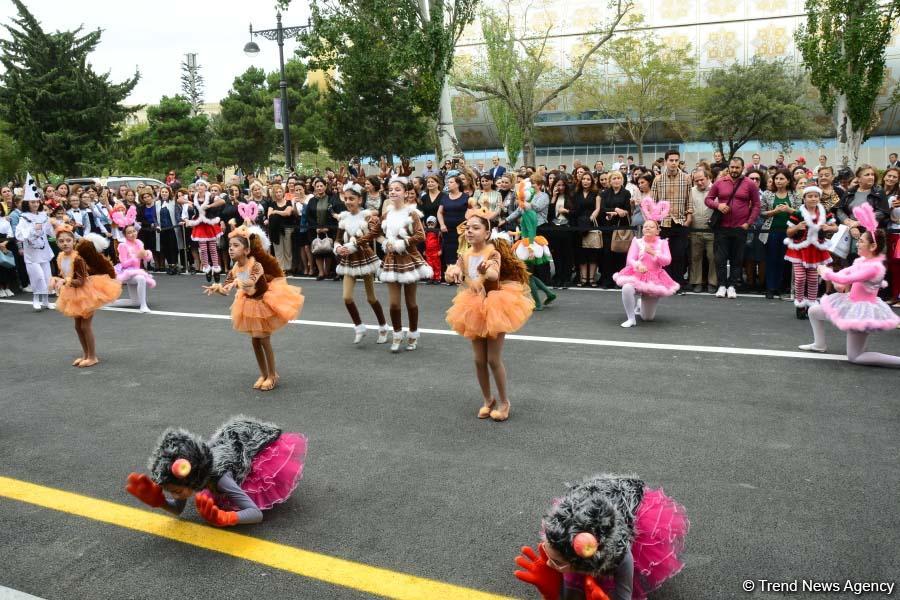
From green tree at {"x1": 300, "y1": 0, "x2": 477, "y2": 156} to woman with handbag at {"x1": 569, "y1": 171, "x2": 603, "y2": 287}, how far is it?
10598mm

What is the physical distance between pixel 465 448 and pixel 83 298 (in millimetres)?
5294

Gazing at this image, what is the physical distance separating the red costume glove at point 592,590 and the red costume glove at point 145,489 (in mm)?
2362

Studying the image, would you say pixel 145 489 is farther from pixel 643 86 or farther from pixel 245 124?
pixel 245 124

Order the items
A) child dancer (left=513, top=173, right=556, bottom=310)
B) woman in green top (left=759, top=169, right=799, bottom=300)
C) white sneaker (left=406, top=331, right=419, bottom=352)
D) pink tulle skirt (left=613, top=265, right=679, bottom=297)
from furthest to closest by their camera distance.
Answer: woman in green top (left=759, top=169, right=799, bottom=300), child dancer (left=513, top=173, right=556, bottom=310), pink tulle skirt (left=613, top=265, right=679, bottom=297), white sneaker (left=406, top=331, right=419, bottom=352)

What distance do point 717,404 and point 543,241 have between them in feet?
Answer: 17.5

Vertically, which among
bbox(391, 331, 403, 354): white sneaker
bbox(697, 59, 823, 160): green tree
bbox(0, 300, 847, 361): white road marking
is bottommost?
bbox(0, 300, 847, 361): white road marking

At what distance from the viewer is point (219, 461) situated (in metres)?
4.09

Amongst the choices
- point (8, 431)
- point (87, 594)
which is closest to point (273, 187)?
point (8, 431)

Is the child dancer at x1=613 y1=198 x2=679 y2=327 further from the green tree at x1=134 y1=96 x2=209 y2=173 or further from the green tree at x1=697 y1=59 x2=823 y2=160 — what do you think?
the green tree at x1=134 y1=96 x2=209 y2=173

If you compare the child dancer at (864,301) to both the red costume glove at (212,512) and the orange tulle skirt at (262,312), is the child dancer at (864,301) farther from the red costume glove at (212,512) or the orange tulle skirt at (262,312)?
the red costume glove at (212,512)

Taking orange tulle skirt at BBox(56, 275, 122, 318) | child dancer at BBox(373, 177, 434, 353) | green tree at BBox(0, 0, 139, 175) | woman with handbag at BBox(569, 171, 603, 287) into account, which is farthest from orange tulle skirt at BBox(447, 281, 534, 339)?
green tree at BBox(0, 0, 139, 175)

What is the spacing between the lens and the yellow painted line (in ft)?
11.7

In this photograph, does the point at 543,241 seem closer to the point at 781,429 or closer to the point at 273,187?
the point at 781,429

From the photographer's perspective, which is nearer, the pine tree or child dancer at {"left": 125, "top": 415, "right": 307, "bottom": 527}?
child dancer at {"left": 125, "top": 415, "right": 307, "bottom": 527}
